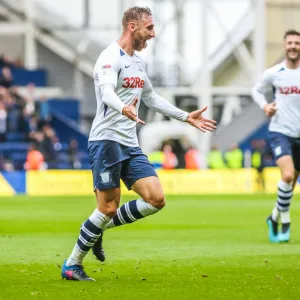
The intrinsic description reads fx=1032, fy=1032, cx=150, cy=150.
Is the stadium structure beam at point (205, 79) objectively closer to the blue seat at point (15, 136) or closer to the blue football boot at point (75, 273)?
the blue seat at point (15, 136)

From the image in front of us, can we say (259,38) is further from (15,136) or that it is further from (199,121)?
(199,121)

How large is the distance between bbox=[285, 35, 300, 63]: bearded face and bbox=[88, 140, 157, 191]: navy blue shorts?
4289mm

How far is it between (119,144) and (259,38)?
1404 inches

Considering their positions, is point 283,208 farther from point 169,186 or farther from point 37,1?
point 37,1

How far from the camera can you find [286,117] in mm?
12883

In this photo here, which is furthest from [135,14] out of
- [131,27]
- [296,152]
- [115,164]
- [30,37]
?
[30,37]

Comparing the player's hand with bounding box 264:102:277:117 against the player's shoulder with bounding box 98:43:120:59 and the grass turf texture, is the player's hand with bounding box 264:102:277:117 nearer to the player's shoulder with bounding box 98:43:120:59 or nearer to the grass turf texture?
the grass turf texture

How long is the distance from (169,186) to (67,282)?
24989 millimetres

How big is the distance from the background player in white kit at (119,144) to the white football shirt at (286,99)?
3.91 metres

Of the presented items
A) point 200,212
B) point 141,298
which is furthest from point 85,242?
point 200,212

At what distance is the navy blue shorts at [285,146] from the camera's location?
12719 millimetres

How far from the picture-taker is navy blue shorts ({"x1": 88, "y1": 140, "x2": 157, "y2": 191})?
8.88 metres

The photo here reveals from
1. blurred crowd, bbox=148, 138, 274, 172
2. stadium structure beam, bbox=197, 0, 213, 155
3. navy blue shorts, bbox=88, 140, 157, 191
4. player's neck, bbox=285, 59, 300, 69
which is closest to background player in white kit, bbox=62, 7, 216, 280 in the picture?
navy blue shorts, bbox=88, 140, 157, 191

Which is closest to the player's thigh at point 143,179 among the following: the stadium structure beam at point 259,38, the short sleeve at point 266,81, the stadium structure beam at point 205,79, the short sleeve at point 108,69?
the short sleeve at point 108,69
